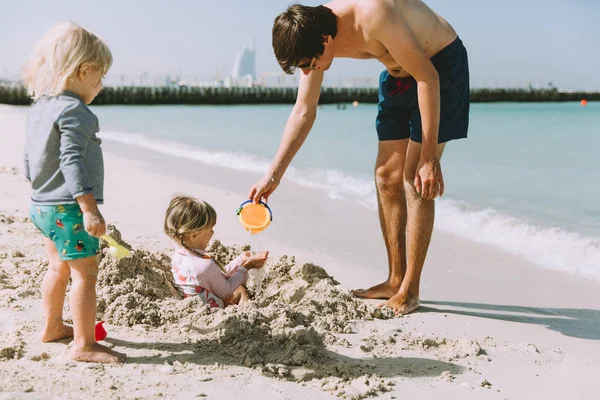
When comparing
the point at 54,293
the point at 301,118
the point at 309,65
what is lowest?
the point at 54,293

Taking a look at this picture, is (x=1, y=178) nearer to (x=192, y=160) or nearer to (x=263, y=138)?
(x=192, y=160)

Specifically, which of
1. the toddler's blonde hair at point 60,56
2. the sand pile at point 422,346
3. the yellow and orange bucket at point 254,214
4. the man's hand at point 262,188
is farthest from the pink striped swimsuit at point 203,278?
the toddler's blonde hair at point 60,56

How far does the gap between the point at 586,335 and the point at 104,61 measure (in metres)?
2.40

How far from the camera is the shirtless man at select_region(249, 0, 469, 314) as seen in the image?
2785 mm

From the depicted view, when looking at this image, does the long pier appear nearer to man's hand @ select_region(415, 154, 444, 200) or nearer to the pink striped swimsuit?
the pink striped swimsuit

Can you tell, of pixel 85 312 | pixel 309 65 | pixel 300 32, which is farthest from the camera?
pixel 309 65

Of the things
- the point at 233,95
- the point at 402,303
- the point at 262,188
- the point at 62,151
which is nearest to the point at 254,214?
the point at 262,188

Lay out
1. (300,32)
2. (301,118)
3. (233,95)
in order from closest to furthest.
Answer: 1. (300,32)
2. (301,118)
3. (233,95)

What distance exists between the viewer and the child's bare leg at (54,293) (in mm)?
2430

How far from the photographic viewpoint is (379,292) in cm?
339

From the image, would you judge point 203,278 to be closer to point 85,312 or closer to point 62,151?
point 85,312

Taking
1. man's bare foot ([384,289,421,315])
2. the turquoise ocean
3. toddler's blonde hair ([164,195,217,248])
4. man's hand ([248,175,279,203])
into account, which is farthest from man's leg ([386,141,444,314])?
the turquoise ocean

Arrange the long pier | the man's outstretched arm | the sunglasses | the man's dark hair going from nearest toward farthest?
1. the man's dark hair
2. the sunglasses
3. the man's outstretched arm
4. the long pier

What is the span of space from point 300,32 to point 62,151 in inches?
43.5
